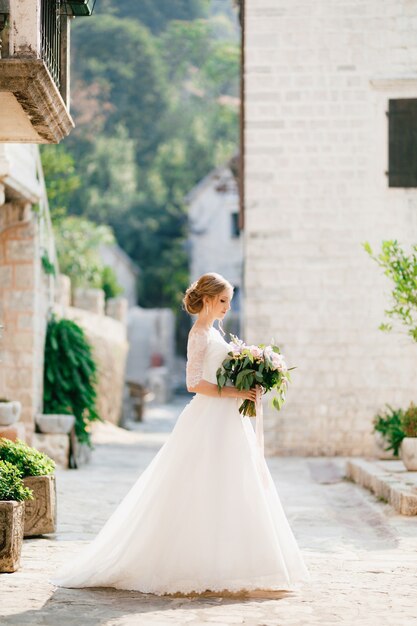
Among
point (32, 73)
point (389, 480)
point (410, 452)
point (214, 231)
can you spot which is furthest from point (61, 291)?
point (214, 231)

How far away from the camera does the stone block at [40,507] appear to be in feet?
25.0

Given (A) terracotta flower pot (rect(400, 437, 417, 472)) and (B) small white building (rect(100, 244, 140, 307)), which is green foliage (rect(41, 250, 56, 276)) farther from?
A: (B) small white building (rect(100, 244, 140, 307))

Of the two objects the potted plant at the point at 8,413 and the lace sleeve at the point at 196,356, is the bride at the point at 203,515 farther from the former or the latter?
the potted plant at the point at 8,413

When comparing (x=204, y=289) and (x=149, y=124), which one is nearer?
(x=204, y=289)

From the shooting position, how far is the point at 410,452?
10.5 m

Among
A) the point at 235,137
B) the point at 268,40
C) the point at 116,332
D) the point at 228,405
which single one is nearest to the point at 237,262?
the point at 235,137

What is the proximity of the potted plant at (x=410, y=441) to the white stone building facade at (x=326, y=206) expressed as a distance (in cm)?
387

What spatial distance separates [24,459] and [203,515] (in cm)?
211

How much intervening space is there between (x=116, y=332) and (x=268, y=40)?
7.47 meters

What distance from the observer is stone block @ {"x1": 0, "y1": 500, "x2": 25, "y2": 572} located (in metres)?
6.18

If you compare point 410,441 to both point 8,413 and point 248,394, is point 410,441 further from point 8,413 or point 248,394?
point 248,394

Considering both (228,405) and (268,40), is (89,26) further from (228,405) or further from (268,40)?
(228,405)

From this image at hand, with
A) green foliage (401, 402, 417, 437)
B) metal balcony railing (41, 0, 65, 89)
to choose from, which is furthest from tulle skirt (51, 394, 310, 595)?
green foliage (401, 402, 417, 437)

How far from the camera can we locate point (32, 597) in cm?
567
